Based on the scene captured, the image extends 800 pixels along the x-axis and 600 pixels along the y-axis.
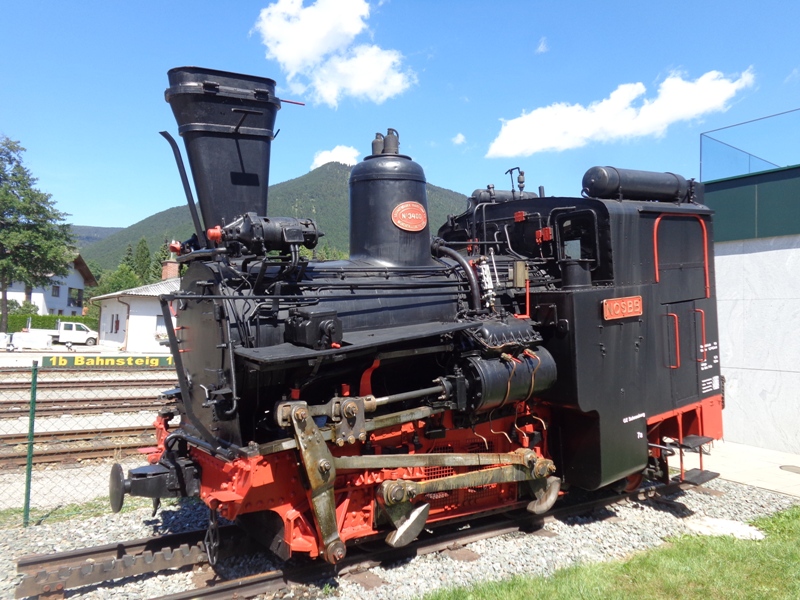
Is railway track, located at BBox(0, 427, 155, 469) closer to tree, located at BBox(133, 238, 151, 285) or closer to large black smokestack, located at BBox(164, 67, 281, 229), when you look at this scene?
large black smokestack, located at BBox(164, 67, 281, 229)

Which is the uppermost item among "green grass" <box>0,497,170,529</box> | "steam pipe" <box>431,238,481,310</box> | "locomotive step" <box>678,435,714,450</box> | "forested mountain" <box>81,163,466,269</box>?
"forested mountain" <box>81,163,466,269</box>

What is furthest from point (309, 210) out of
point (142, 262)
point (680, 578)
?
point (680, 578)

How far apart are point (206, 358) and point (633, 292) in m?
4.06

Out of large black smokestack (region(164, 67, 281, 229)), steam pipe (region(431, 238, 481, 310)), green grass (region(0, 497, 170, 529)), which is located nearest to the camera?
large black smokestack (region(164, 67, 281, 229))

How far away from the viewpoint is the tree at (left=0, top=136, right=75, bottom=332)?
34500 millimetres

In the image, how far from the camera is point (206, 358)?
450cm

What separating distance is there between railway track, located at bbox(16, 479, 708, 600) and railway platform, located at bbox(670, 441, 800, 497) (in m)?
3.48

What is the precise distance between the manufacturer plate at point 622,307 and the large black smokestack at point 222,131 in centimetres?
332

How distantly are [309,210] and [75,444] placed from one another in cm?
14191

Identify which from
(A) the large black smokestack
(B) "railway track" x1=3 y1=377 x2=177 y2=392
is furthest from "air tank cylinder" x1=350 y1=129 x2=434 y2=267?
(B) "railway track" x1=3 y1=377 x2=177 y2=392

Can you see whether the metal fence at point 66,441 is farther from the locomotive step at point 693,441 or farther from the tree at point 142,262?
the tree at point 142,262

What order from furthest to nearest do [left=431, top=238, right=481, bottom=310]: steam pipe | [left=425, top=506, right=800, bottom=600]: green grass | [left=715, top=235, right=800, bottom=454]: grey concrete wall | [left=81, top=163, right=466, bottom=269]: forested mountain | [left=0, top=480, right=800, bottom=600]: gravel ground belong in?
[left=81, top=163, right=466, bottom=269]: forested mountain, [left=715, top=235, right=800, bottom=454]: grey concrete wall, [left=431, top=238, right=481, bottom=310]: steam pipe, [left=0, top=480, right=800, bottom=600]: gravel ground, [left=425, top=506, right=800, bottom=600]: green grass

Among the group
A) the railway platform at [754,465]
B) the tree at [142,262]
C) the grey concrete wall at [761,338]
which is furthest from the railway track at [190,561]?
the tree at [142,262]

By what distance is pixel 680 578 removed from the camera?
4562 mm
